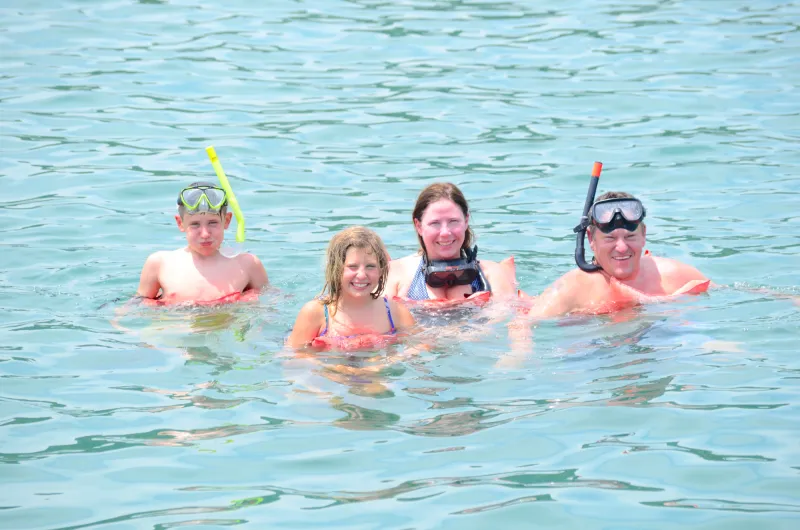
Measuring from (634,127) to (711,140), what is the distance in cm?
76

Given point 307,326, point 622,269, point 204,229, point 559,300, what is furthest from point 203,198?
point 622,269

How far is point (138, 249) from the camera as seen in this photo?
8898 millimetres

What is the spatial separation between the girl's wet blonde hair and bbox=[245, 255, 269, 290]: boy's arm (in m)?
1.31

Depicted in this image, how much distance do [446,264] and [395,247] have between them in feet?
4.32

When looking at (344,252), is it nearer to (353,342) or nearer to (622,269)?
(353,342)

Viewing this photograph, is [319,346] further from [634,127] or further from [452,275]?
[634,127]

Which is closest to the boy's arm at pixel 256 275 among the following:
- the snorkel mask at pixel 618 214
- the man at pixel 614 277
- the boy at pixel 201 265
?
the boy at pixel 201 265

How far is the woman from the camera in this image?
750 cm

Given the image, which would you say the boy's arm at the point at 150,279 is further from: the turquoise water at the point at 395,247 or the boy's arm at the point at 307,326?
the boy's arm at the point at 307,326

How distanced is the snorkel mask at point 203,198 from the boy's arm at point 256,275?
461 millimetres

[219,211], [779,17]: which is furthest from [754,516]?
[779,17]

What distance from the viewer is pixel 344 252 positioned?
21.2 feet

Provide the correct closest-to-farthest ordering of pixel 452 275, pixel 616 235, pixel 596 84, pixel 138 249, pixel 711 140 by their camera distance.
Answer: pixel 616 235
pixel 452 275
pixel 138 249
pixel 711 140
pixel 596 84

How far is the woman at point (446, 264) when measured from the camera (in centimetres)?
750
